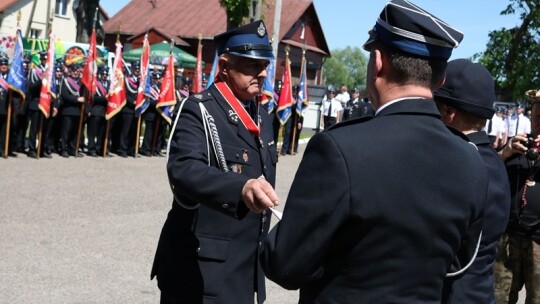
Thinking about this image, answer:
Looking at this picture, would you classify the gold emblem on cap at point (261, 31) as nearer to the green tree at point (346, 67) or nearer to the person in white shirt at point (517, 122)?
the person in white shirt at point (517, 122)

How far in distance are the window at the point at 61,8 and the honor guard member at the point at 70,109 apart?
3655 centimetres

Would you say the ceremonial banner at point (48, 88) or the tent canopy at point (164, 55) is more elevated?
the tent canopy at point (164, 55)

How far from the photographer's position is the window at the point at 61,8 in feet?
165

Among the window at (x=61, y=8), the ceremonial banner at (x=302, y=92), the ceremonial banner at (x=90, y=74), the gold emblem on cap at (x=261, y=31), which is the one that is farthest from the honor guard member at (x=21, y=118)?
the window at (x=61, y=8)

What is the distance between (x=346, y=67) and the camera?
438 feet

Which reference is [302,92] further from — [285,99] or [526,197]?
[526,197]

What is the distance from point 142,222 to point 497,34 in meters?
15.4

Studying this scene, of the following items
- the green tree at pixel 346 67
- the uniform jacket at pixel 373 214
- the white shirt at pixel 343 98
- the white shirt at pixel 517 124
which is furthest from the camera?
the green tree at pixel 346 67

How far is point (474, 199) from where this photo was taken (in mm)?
2244

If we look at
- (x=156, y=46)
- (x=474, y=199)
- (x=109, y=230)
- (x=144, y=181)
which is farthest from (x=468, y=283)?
(x=156, y=46)

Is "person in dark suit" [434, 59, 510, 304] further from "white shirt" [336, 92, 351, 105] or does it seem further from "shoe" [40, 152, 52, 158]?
"white shirt" [336, 92, 351, 105]

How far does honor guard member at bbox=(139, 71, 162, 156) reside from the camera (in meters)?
17.1

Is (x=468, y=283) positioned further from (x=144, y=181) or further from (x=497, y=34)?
(x=497, y=34)

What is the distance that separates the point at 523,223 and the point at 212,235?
7.62 feet
